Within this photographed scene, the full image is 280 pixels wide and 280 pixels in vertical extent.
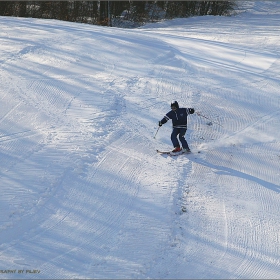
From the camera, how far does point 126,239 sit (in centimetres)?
708

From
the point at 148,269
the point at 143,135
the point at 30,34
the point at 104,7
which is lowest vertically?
the point at 148,269

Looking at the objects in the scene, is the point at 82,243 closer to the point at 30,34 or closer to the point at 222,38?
the point at 30,34

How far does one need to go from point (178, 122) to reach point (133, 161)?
1.53 m

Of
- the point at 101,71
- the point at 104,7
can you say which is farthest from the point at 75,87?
the point at 104,7

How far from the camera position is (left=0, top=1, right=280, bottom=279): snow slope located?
676 cm

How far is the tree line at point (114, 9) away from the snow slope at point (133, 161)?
511 inches

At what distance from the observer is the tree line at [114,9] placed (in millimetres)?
29172

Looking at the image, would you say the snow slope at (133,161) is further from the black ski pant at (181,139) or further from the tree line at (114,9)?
the tree line at (114,9)

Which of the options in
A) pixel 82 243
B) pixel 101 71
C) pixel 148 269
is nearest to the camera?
pixel 148 269

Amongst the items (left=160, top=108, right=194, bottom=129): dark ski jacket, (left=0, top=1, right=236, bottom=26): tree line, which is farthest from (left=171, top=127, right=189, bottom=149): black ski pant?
(left=0, top=1, right=236, bottom=26): tree line

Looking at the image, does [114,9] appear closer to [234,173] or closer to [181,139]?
[181,139]

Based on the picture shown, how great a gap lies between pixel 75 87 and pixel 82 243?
285 inches

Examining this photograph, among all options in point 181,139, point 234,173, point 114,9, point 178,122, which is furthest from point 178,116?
point 114,9

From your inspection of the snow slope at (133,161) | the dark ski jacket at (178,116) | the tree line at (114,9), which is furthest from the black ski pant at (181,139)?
the tree line at (114,9)
